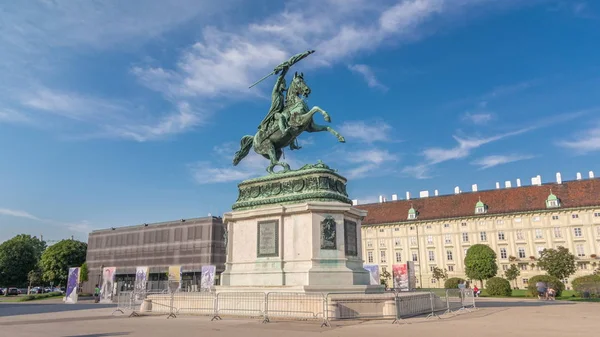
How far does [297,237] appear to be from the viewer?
55.1ft

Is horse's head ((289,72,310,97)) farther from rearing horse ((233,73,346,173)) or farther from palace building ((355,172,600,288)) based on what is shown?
palace building ((355,172,600,288))

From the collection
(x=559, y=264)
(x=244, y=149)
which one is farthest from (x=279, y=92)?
(x=559, y=264)

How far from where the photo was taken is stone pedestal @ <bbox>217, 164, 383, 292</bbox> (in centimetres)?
1603

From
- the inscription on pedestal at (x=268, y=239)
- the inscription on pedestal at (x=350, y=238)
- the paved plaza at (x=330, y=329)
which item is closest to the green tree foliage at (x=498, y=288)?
the paved plaza at (x=330, y=329)

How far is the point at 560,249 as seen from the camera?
5522cm

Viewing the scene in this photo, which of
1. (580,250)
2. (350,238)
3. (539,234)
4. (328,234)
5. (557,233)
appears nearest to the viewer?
(328,234)

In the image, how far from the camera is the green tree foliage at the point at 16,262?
77.1 meters

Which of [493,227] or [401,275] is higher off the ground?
[493,227]

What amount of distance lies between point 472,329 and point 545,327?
2.46 m

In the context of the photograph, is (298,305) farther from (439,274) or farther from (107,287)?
(439,274)

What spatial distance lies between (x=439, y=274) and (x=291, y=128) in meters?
64.2

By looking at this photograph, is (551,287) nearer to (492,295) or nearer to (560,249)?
(492,295)

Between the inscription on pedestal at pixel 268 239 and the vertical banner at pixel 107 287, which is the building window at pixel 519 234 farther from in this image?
the inscription on pedestal at pixel 268 239

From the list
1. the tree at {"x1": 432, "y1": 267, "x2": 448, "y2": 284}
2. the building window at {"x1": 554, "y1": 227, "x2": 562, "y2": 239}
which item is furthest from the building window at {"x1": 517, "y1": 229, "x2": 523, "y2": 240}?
the tree at {"x1": 432, "y1": 267, "x2": 448, "y2": 284}
